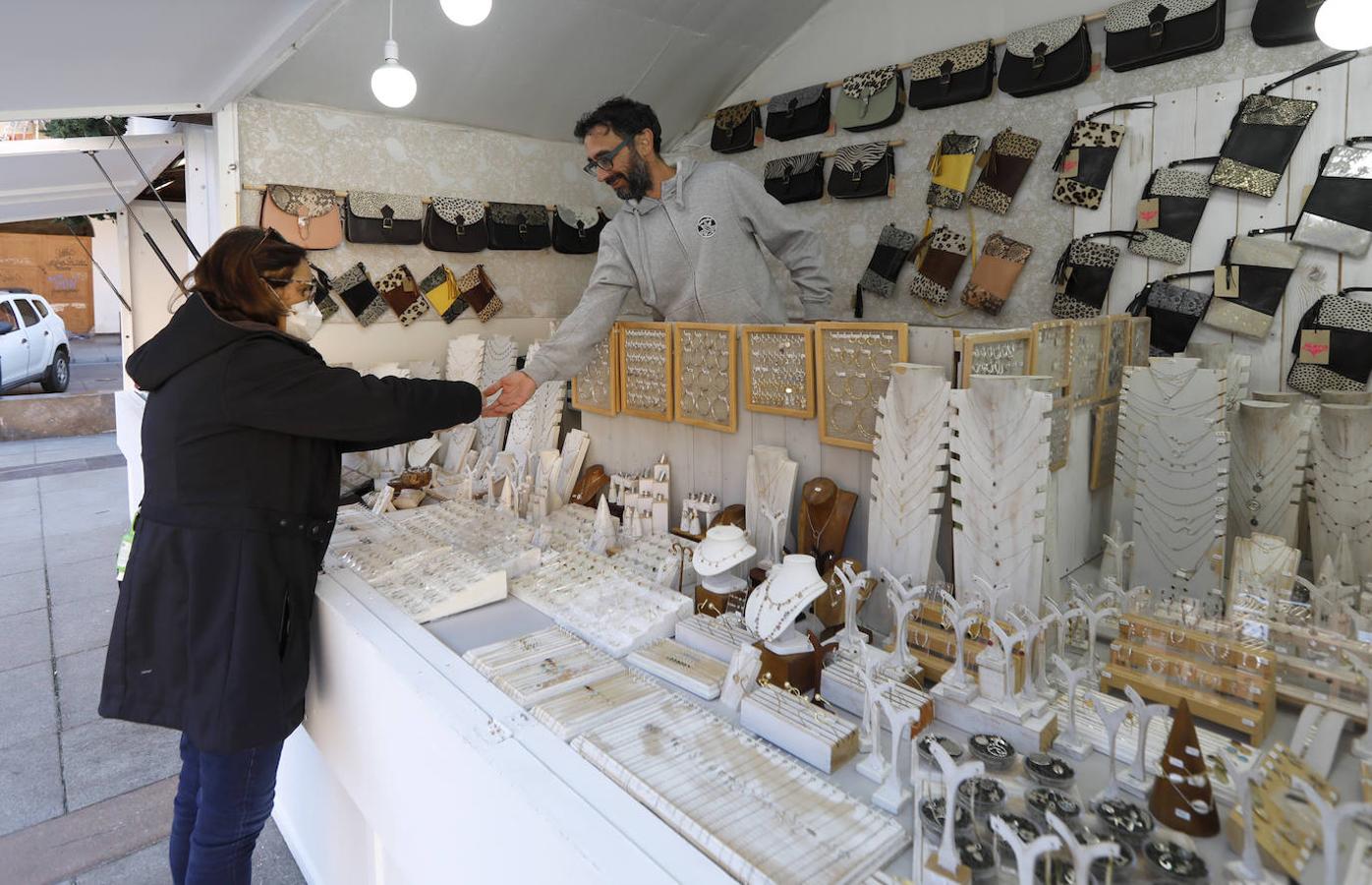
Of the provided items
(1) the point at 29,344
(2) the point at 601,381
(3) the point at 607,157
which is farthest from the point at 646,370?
(1) the point at 29,344

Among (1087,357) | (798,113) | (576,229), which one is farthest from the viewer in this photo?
(576,229)

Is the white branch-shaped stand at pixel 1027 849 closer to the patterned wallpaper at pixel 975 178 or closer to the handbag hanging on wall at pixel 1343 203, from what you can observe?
the handbag hanging on wall at pixel 1343 203

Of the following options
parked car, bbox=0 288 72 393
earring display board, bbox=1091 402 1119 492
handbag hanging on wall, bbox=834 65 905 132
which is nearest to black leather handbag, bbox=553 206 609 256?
handbag hanging on wall, bbox=834 65 905 132

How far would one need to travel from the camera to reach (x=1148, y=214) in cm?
306

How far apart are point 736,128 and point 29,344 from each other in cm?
1054

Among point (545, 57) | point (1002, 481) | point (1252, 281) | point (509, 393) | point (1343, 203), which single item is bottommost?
point (1002, 481)

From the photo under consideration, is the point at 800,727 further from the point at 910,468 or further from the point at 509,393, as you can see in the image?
the point at 509,393

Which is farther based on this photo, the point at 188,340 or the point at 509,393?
the point at 509,393

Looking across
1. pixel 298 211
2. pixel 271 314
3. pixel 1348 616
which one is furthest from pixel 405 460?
pixel 1348 616

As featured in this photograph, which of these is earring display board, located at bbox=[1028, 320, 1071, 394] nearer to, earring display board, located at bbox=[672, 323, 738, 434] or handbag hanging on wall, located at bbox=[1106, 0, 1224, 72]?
earring display board, located at bbox=[672, 323, 738, 434]

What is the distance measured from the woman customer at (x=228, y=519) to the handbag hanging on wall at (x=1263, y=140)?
294cm

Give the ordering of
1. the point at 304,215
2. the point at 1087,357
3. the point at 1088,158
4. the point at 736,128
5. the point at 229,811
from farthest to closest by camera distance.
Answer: the point at 736,128 < the point at 304,215 < the point at 1088,158 < the point at 1087,357 < the point at 229,811

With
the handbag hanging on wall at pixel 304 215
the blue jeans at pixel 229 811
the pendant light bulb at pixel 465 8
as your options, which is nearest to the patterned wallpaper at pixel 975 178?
the pendant light bulb at pixel 465 8

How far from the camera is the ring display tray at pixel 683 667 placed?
1.47m
